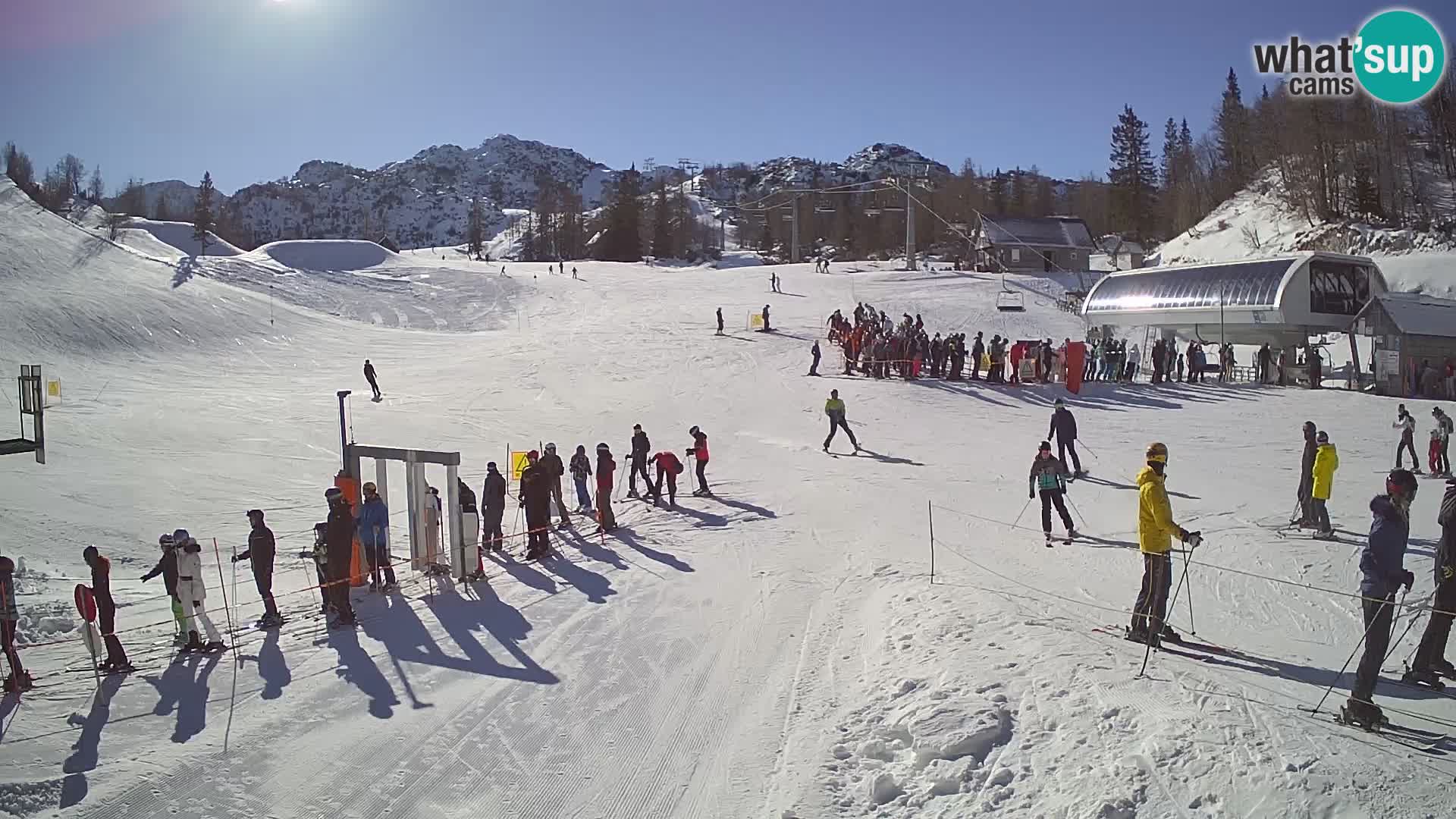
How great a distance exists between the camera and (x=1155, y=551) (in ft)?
24.9

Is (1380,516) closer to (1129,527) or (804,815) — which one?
(804,815)

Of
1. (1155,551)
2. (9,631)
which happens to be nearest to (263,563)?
(9,631)

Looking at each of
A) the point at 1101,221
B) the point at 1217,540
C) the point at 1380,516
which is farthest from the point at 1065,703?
the point at 1101,221

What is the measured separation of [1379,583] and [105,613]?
1091cm

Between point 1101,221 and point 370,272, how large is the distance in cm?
7769

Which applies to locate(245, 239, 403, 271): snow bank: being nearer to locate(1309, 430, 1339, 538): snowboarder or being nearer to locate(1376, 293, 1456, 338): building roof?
locate(1376, 293, 1456, 338): building roof

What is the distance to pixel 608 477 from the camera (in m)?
14.1

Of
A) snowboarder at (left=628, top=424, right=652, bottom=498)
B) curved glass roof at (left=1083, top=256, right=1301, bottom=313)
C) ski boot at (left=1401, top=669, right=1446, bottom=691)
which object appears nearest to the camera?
ski boot at (left=1401, top=669, right=1446, bottom=691)

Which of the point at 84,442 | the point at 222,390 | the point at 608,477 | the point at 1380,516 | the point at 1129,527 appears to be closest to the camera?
the point at 1380,516

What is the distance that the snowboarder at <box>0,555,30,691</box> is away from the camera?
785 cm

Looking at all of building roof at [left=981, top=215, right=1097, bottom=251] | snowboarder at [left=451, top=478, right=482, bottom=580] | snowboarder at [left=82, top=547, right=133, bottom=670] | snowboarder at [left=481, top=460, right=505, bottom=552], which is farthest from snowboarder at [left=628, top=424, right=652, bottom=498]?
building roof at [left=981, top=215, right=1097, bottom=251]

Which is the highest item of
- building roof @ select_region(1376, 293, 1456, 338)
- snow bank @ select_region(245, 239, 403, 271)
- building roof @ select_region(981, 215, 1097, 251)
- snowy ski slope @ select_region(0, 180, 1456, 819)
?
building roof @ select_region(981, 215, 1097, 251)

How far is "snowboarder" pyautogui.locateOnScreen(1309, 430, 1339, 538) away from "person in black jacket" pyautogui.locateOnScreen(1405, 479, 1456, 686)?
509 centimetres

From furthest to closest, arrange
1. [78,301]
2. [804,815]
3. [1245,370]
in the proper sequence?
[78,301] → [1245,370] → [804,815]
